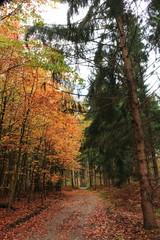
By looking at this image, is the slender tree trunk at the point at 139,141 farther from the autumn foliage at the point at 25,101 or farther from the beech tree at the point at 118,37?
the autumn foliage at the point at 25,101

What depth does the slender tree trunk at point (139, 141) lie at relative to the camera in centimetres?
546

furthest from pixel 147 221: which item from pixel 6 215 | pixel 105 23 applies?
pixel 6 215

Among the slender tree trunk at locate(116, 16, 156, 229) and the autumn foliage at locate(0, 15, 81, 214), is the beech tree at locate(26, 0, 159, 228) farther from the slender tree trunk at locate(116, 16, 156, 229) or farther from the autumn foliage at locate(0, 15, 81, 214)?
the autumn foliage at locate(0, 15, 81, 214)

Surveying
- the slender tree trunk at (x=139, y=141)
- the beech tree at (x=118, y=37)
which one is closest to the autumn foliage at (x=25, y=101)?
the beech tree at (x=118, y=37)

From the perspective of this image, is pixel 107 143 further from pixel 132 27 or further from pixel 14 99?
pixel 14 99

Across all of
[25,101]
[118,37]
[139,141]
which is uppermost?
[118,37]

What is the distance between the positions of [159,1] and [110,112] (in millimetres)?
4660

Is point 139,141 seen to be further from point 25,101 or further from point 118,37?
point 25,101

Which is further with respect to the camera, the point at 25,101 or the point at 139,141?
the point at 25,101

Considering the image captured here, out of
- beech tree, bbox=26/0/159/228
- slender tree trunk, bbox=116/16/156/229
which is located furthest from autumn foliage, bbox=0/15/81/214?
slender tree trunk, bbox=116/16/156/229

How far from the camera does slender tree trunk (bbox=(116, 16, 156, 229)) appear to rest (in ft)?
17.9

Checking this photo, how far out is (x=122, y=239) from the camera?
196 inches

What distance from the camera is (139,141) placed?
19.7 feet

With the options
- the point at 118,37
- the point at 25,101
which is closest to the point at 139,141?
the point at 118,37
